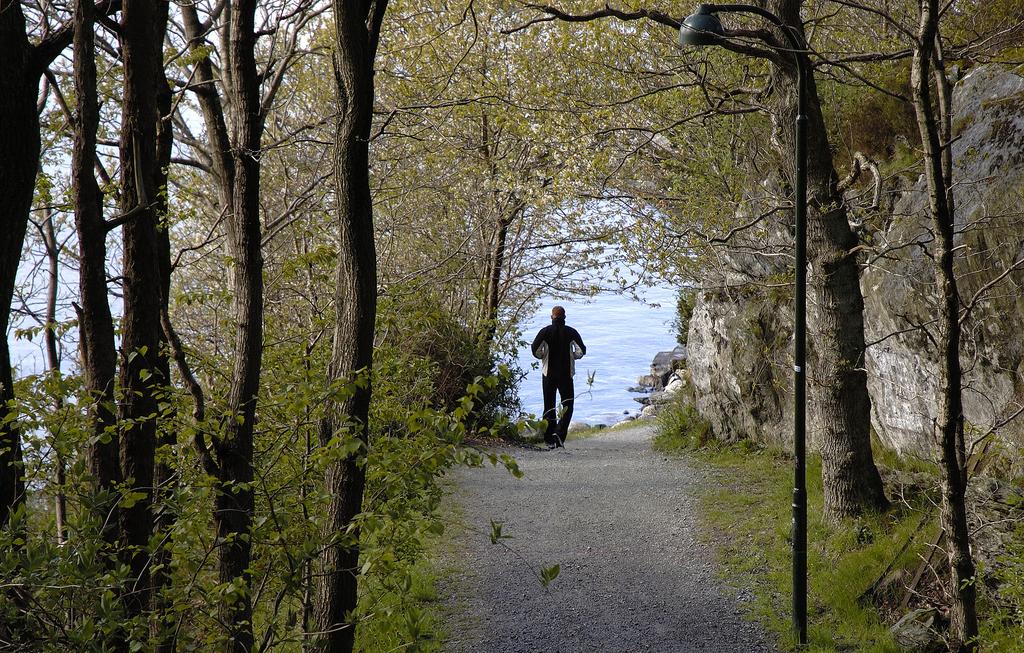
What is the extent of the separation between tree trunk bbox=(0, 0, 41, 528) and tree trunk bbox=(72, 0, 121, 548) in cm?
27

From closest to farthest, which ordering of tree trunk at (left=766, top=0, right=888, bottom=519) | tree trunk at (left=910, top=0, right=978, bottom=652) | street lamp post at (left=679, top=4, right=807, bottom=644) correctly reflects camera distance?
1. tree trunk at (left=910, top=0, right=978, bottom=652)
2. street lamp post at (left=679, top=4, right=807, bottom=644)
3. tree trunk at (left=766, top=0, right=888, bottom=519)

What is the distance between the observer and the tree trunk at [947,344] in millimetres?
5039

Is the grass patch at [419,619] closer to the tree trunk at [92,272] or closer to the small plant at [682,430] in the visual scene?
the tree trunk at [92,272]

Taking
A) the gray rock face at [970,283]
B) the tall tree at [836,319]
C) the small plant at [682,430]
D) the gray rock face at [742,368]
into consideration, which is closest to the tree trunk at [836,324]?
the tall tree at [836,319]

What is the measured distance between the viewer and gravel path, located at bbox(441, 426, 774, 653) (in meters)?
6.88

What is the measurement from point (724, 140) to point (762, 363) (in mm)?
3162

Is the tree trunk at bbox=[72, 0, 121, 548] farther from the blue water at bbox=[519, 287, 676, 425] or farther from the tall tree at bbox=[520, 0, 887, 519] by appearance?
the blue water at bbox=[519, 287, 676, 425]

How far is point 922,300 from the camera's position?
8.51m

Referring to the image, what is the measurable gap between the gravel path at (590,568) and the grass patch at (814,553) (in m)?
0.28

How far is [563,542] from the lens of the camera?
915 cm

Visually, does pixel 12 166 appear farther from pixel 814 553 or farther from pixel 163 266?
pixel 814 553

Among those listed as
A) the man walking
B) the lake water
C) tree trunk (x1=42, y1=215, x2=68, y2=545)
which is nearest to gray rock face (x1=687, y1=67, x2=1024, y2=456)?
the man walking

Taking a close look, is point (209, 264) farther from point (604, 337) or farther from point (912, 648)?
point (604, 337)

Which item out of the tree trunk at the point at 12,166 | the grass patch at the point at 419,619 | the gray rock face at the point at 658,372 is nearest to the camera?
the tree trunk at the point at 12,166
